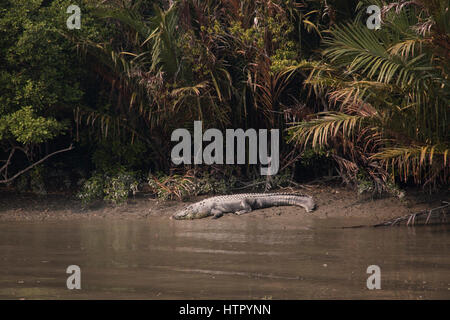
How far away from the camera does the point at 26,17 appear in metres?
13.5

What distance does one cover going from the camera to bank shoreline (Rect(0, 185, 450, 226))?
12594 millimetres

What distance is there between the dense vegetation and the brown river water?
2.14 metres

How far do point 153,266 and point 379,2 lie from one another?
6166 mm

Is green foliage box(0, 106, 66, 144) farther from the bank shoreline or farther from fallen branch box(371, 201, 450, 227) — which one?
fallen branch box(371, 201, 450, 227)

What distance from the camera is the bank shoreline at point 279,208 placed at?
496 inches

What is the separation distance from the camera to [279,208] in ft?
43.3

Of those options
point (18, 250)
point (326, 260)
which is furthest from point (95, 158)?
point (326, 260)

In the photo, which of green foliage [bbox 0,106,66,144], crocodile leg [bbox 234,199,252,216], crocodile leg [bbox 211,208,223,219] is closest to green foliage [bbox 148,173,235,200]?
crocodile leg [bbox 211,208,223,219]

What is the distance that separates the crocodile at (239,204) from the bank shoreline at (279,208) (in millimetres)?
133

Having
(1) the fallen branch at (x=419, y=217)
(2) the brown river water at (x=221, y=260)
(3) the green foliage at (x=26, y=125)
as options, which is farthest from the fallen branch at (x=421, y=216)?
(3) the green foliage at (x=26, y=125)

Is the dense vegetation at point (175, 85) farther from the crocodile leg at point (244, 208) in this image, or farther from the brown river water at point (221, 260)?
the brown river water at point (221, 260)

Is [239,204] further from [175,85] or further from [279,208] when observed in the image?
[175,85]

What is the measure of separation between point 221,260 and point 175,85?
5.71m

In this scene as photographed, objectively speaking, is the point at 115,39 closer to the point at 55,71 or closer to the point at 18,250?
the point at 55,71
